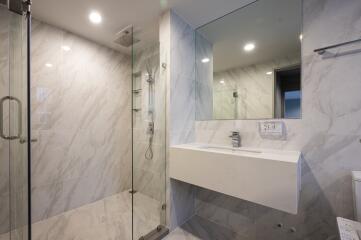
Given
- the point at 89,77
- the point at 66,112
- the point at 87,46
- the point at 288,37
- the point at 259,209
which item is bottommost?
the point at 259,209

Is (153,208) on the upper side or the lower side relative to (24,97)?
lower

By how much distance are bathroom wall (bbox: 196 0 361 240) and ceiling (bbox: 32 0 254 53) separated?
0.78 m

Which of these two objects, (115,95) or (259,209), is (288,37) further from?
(115,95)

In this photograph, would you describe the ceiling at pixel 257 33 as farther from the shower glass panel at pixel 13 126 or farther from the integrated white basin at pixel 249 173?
the shower glass panel at pixel 13 126

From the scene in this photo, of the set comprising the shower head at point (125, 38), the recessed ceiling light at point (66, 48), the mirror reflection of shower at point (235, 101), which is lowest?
the mirror reflection of shower at point (235, 101)

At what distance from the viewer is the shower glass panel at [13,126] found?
1186mm

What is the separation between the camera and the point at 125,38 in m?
2.37

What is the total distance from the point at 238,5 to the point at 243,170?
5.53 ft

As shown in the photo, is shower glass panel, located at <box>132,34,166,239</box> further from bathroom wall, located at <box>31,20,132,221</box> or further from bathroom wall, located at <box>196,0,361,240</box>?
bathroom wall, located at <box>196,0,361,240</box>

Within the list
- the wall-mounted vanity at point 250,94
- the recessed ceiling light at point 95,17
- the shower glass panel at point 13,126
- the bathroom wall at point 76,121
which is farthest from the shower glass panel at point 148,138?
the shower glass panel at point 13,126

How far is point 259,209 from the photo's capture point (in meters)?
1.61

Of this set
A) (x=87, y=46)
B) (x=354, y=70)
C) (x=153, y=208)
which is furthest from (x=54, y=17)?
(x=354, y=70)

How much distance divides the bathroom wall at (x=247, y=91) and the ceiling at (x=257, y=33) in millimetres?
68

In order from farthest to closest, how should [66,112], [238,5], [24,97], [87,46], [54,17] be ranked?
[87,46]
[66,112]
[54,17]
[238,5]
[24,97]
